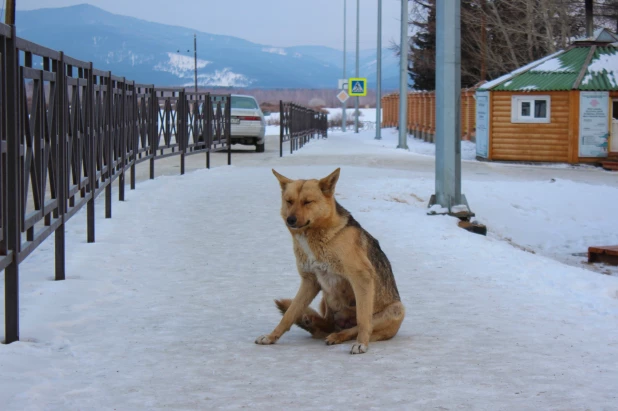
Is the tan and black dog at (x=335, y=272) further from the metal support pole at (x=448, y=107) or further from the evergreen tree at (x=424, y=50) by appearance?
the evergreen tree at (x=424, y=50)

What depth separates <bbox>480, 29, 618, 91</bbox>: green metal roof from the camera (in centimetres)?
2820

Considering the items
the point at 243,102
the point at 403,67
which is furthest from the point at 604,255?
the point at 403,67

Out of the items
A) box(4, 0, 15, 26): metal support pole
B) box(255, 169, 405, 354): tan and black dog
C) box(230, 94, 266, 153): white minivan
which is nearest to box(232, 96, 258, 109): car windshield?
box(230, 94, 266, 153): white minivan

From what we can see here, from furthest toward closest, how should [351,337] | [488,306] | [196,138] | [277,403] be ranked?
1. [196,138]
2. [488,306]
3. [351,337]
4. [277,403]

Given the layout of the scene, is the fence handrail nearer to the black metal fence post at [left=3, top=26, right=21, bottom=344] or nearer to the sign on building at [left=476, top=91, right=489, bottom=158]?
the black metal fence post at [left=3, top=26, right=21, bottom=344]

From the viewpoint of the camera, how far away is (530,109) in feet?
96.1

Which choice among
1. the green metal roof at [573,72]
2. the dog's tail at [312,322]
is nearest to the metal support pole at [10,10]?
the green metal roof at [573,72]

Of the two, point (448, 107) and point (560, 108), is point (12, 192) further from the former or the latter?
point (560, 108)

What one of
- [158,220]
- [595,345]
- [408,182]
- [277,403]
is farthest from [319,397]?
[408,182]

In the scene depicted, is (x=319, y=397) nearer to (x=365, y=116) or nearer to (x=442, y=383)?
(x=442, y=383)

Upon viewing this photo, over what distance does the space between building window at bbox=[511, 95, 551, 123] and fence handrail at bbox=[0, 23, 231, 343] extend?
17460 millimetres

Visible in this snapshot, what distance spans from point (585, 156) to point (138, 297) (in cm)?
2333

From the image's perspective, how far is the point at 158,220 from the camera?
1207 cm

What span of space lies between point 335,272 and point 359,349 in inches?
19.1
